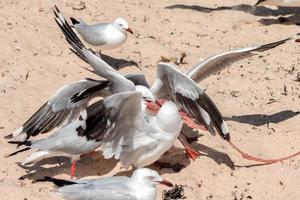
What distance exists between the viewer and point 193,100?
19.8ft

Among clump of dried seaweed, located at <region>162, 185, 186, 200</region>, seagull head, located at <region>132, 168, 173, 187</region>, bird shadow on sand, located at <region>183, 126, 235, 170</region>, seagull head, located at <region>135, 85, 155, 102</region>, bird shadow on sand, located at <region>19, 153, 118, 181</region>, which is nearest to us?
seagull head, located at <region>132, 168, 173, 187</region>

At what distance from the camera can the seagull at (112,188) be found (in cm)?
495

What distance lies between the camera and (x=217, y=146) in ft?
21.2

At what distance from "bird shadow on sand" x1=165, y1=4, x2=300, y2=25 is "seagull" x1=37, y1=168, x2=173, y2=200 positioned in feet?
17.2

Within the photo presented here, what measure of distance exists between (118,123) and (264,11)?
531cm

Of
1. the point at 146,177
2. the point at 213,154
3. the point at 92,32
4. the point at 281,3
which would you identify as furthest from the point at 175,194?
the point at 281,3

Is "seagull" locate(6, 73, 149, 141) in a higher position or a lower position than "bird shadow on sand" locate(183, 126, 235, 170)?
higher

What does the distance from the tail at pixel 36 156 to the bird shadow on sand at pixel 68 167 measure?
0.10 m

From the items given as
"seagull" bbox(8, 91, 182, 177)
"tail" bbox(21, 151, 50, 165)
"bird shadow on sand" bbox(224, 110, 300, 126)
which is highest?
"seagull" bbox(8, 91, 182, 177)

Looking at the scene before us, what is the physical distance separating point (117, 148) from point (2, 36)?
3.12 meters

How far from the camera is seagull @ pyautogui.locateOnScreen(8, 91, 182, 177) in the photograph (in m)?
5.66

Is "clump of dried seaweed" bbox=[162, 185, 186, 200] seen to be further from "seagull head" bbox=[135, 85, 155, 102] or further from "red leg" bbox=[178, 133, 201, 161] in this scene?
"seagull head" bbox=[135, 85, 155, 102]

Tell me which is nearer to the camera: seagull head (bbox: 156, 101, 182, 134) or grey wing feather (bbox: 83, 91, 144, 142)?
grey wing feather (bbox: 83, 91, 144, 142)

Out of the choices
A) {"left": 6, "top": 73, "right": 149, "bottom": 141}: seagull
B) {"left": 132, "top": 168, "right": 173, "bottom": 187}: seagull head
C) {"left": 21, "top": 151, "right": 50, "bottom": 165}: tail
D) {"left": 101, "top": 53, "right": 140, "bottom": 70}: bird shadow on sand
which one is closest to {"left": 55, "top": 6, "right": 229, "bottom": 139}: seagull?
{"left": 6, "top": 73, "right": 149, "bottom": 141}: seagull
